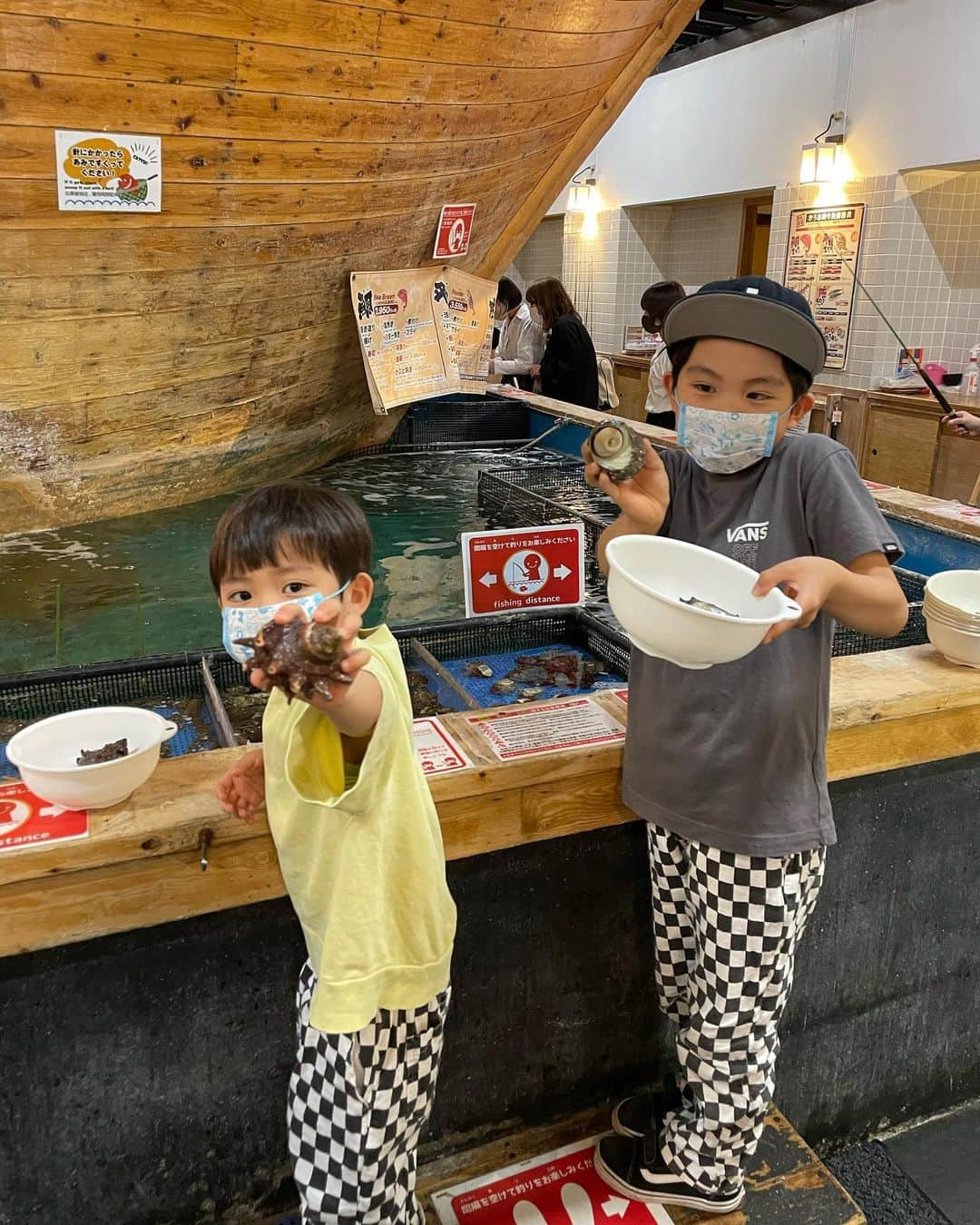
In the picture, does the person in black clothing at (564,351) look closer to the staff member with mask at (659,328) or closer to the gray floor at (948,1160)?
the staff member with mask at (659,328)

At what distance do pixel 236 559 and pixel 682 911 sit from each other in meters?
0.97

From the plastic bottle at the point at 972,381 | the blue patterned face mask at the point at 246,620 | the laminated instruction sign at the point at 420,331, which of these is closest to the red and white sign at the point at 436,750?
the blue patterned face mask at the point at 246,620

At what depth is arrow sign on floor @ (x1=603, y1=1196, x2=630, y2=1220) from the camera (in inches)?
62.1

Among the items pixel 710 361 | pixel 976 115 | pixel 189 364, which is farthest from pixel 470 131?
pixel 976 115

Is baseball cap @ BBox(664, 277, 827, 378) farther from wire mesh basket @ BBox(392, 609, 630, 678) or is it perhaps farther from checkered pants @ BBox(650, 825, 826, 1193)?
wire mesh basket @ BBox(392, 609, 630, 678)

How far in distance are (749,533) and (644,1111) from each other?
3.64 ft

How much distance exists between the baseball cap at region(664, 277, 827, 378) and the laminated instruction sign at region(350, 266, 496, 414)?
301 centimetres

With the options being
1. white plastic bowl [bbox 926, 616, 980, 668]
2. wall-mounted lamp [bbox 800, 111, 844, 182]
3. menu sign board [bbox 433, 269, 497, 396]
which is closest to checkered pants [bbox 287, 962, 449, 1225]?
white plastic bowl [bbox 926, 616, 980, 668]

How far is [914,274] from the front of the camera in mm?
7453

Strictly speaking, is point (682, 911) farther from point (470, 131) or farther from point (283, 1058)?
point (470, 131)

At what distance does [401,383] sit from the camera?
4.43m

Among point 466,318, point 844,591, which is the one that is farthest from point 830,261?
point 844,591

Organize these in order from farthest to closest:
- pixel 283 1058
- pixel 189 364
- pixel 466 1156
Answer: pixel 189 364
pixel 466 1156
pixel 283 1058

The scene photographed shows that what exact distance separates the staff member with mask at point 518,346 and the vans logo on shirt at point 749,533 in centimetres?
618
